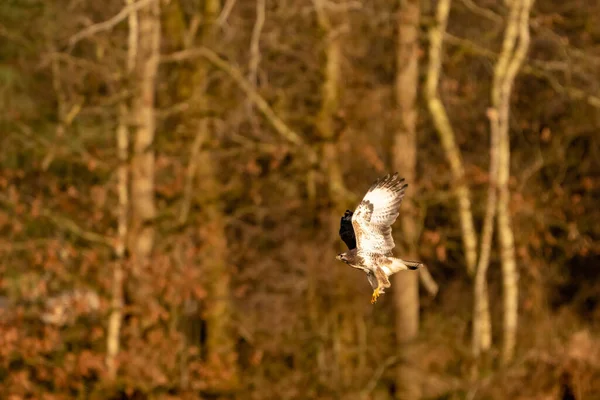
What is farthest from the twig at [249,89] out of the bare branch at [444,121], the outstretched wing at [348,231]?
the outstretched wing at [348,231]

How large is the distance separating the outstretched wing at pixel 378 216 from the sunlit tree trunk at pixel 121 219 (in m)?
6.46

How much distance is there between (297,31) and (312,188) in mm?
1880

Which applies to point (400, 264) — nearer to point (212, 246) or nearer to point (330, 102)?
point (212, 246)

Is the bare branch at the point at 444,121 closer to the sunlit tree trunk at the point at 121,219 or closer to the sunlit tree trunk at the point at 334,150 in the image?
the sunlit tree trunk at the point at 334,150

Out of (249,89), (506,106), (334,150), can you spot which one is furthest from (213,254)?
(506,106)

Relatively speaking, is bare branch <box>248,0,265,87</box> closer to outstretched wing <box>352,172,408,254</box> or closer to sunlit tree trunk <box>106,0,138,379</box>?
sunlit tree trunk <box>106,0,138,379</box>

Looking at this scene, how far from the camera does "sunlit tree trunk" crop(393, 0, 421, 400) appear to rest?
1296 centimetres

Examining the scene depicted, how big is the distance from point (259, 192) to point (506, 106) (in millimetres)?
3141

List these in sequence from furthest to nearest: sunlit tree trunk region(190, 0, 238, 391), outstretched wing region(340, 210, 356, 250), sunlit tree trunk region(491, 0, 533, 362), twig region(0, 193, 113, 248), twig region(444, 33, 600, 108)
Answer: sunlit tree trunk region(491, 0, 533, 362), twig region(444, 33, 600, 108), sunlit tree trunk region(190, 0, 238, 391), twig region(0, 193, 113, 248), outstretched wing region(340, 210, 356, 250)

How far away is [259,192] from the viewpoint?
14273 mm

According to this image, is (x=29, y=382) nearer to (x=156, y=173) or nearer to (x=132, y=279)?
(x=132, y=279)

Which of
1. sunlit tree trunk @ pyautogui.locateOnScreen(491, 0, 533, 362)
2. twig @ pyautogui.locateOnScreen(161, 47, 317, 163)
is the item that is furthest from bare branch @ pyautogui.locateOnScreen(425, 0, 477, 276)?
twig @ pyautogui.locateOnScreen(161, 47, 317, 163)

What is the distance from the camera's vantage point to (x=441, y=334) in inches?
551

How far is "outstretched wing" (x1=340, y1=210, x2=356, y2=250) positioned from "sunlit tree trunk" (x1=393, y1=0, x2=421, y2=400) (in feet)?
19.8
